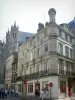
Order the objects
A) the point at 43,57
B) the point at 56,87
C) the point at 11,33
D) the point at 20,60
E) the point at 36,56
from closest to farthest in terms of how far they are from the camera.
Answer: the point at 56,87
the point at 43,57
the point at 36,56
the point at 20,60
the point at 11,33

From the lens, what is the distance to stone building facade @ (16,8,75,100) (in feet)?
113

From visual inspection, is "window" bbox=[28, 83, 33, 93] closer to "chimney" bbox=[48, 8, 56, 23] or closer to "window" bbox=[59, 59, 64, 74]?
"window" bbox=[59, 59, 64, 74]

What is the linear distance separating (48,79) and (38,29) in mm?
12727

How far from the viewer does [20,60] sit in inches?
2039

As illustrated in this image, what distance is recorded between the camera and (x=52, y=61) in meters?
34.5

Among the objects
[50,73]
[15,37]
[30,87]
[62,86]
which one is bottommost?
[30,87]

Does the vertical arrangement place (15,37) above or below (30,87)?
above

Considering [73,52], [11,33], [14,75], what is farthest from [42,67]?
[11,33]

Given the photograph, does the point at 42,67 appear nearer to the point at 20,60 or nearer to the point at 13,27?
the point at 20,60

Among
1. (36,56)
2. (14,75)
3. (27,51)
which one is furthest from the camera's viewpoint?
(14,75)

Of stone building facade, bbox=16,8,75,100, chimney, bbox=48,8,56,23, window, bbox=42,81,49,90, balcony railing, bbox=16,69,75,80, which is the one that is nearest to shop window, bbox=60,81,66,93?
stone building facade, bbox=16,8,75,100

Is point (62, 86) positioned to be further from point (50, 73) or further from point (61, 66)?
point (50, 73)

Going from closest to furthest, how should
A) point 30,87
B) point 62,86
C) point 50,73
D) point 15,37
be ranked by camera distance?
point 50,73 < point 62,86 < point 30,87 < point 15,37

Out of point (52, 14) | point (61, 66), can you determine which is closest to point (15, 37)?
point (52, 14)
